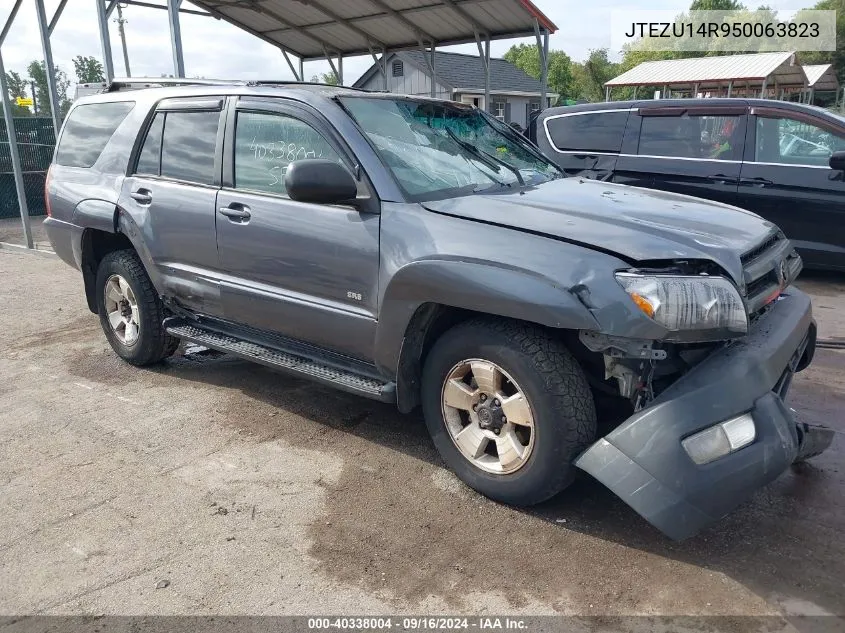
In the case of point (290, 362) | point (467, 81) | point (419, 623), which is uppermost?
point (467, 81)

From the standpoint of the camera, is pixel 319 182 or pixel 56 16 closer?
pixel 319 182

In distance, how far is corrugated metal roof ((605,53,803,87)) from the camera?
25.1 m

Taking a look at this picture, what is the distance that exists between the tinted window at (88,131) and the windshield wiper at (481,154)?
2.41 m

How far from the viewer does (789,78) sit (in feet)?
97.3

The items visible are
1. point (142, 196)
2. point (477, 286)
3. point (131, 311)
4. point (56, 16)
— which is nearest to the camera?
point (477, 286)

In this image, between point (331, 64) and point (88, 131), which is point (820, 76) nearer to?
point (331, 64)

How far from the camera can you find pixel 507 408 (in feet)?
9.70

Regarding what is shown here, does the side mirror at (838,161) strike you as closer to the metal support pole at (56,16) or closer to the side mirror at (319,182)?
the side mirror at (319,182)

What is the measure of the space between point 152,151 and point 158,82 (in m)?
0.81

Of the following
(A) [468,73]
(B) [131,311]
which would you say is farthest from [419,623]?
(A) [468,73]

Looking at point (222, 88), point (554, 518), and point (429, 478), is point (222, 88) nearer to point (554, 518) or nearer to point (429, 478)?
point (429, 478)

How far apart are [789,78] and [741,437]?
32.6 m

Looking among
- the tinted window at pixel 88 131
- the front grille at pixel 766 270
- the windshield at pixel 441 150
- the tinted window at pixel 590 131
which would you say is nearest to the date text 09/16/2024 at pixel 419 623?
the front grille at pixel 766 270

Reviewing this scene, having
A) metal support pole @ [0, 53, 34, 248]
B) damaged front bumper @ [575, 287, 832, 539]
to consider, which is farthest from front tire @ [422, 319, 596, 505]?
metal support pole @ [0, 53, 34, 248]
